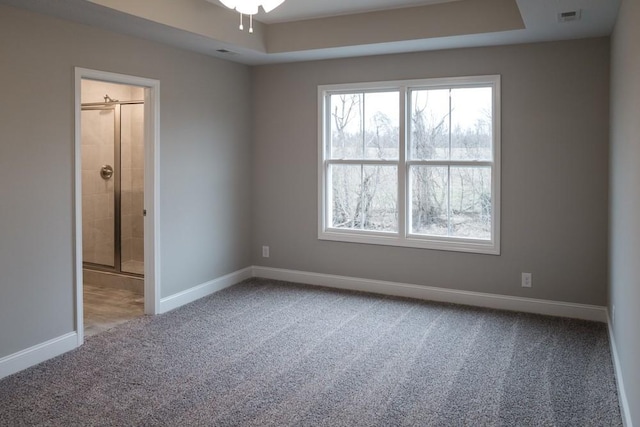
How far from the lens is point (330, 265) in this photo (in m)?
5.59

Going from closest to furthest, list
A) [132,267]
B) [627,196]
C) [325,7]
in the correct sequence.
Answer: [627,196], [325,7], [132,267]

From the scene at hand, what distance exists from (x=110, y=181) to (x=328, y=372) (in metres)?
3.54

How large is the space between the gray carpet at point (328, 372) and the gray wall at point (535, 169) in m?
0.39

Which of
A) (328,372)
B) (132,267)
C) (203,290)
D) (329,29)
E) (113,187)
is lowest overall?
(328,372)

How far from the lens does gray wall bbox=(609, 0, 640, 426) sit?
2443 mm

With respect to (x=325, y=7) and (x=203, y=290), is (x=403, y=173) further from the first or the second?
(x=203, y=290)

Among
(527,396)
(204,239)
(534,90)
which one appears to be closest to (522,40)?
(534,90)

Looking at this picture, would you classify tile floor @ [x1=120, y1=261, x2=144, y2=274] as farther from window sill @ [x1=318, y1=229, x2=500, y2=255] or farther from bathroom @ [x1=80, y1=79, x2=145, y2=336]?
window sill @ [x1=318, y1=229, x2=500, y2=255]

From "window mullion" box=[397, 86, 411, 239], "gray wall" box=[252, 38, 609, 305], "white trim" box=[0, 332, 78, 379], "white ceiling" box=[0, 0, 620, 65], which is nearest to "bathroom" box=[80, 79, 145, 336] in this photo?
"white ceiling" box=[0, 0, 620, 65]

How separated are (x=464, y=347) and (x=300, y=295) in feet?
6.03

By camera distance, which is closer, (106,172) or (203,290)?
(203,290)

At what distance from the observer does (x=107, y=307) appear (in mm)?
4930

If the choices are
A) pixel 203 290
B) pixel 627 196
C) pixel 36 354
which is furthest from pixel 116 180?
pixel 627 196

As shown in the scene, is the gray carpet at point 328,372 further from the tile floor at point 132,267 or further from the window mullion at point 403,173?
the tile floor at point 132,267
